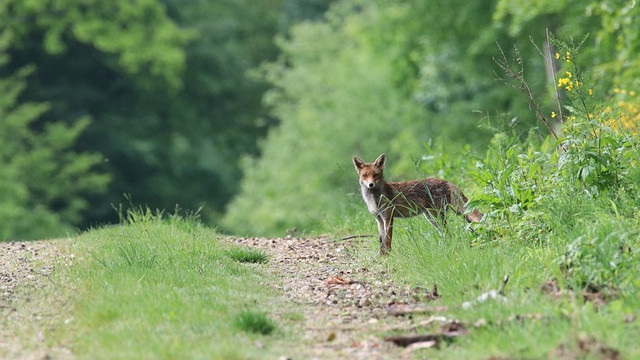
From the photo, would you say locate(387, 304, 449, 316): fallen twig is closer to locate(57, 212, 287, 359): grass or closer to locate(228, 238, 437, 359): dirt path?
locate(228, 238, 437, 359): dirt path

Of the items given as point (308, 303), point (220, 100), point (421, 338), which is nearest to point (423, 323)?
point (421, 338)

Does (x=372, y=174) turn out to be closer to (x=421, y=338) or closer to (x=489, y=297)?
(x=489, y=297)

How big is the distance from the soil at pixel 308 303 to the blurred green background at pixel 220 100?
15748 mm

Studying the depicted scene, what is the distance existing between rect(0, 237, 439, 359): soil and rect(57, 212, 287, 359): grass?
0.17 meters

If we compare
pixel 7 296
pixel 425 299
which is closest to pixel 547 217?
pixel 425 299

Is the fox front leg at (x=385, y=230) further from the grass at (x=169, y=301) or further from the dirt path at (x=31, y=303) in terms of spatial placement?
the dirt path at (x=31, y=303)

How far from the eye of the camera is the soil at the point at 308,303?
6.68 m

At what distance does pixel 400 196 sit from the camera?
429 inches

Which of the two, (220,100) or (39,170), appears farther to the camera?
(220,100)

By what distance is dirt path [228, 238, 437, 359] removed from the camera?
21.7 feet

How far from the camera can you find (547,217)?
865cm

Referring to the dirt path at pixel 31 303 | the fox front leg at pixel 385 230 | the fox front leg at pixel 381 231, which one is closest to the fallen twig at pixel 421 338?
the dirt path at pixel 31 303

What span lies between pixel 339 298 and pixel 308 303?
307 mm

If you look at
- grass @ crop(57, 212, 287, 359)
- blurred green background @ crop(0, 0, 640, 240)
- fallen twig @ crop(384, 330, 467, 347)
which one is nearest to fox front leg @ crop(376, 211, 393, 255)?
grass @ crop(57, 212, 287, 359)
